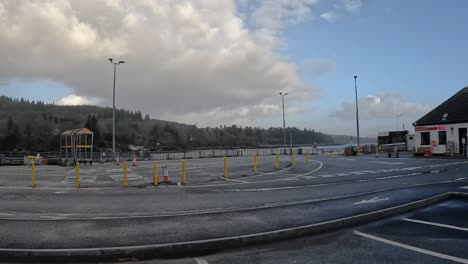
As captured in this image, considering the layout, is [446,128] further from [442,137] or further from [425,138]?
[425,138]

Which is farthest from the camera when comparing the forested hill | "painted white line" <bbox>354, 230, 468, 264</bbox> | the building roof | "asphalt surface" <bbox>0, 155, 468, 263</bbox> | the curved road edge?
the forested hill

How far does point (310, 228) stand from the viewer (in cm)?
803

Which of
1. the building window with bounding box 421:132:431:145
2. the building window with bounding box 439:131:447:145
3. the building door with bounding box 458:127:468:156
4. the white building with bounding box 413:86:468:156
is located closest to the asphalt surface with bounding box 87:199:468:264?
the building door with bounding box 458:127:468:156

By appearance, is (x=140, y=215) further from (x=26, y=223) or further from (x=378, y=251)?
(x=378, y=251)

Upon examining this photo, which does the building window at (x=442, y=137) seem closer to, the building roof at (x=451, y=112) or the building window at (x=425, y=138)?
the building roof at (x=451, y=112)

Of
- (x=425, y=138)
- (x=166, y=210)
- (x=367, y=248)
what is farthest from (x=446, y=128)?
(x=367, y=248)

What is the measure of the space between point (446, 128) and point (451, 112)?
235 cm

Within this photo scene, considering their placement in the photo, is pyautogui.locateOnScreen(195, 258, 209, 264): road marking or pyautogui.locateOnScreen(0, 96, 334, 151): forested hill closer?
pyautogui.locateOnScreen(195, 258, 209, 264): road marking

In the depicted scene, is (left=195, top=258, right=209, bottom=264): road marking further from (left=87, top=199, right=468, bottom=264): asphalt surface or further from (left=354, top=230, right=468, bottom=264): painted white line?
(left=354, top=230, right=468, bottom=264): painted white line

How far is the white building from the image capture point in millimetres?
38906

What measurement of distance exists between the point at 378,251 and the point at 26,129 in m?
154

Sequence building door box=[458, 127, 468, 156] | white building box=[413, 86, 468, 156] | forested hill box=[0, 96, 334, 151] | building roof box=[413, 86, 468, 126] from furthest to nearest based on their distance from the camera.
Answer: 1. forested hill box=[0, 96, 334, 151]
2. building roof box=[413, 86, 468, 126]
3. white building box=[413, 86, 468, 156]
4. building door box=[458, 127, 468, 156]

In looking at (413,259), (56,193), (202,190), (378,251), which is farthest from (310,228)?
(56,193)

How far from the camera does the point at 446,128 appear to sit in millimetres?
40094
